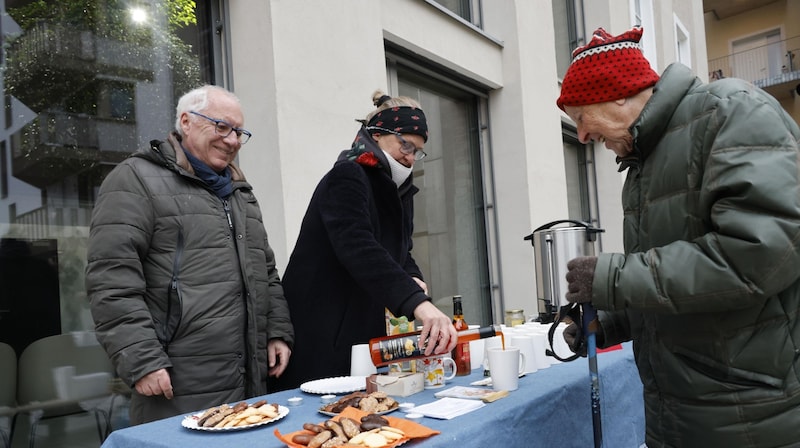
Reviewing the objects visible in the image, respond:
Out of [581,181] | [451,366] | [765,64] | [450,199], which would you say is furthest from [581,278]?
[765,64]

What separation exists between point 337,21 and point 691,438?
10.9 feet

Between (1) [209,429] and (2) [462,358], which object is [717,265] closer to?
(2) [462,358]

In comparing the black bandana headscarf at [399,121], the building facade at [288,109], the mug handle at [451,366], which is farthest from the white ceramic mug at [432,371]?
the building facade at [288,109]

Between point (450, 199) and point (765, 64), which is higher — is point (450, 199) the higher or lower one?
the lower one

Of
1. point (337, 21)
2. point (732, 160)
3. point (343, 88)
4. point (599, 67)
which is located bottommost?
point (732, 160)

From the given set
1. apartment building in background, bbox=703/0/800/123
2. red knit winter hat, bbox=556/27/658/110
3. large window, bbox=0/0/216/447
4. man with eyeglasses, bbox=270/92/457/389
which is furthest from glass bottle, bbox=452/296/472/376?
apartment building in background, bbox=703/0/800/123

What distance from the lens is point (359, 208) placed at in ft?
6.95

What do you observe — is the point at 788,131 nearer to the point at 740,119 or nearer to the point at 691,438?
the point at 740,119

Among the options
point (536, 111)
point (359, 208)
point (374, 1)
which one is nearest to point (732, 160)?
point (359, 208)

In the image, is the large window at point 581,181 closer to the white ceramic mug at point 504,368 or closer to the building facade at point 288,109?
the building facade at point 288,109

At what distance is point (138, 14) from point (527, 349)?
2774 millimetres

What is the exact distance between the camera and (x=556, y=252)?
12.1 ft

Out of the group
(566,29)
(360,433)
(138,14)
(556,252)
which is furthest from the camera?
(566,29)

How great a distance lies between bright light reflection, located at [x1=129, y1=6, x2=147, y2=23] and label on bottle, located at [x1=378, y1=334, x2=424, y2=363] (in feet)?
8.33
